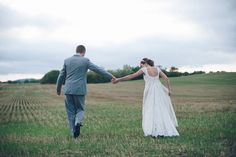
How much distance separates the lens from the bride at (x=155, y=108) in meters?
11.2

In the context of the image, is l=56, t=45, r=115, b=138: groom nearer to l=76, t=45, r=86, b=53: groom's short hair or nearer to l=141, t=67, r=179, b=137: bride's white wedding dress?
l=76, t=45, r=86, b=53: groom's short hair

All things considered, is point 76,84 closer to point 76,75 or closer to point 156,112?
point 76,75

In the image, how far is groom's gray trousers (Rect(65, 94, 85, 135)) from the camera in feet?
37.4

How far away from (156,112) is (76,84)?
2.34 meters

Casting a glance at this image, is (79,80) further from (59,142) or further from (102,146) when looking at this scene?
(102,146)

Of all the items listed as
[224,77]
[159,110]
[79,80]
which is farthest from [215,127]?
[224,77]

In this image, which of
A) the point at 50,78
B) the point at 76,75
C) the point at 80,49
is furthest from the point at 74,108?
the point at 50,78

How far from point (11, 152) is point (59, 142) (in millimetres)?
1633

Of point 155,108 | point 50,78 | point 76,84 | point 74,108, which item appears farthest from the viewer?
point 50,78

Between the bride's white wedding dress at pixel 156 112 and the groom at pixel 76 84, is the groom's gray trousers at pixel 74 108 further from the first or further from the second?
the bride's white wedding dress at pixel 156 112

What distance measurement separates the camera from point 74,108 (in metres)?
11.8

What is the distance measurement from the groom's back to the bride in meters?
1.69

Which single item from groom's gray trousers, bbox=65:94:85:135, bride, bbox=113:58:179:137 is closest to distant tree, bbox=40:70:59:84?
groom's gray trousers, bbox=65:94:85:135

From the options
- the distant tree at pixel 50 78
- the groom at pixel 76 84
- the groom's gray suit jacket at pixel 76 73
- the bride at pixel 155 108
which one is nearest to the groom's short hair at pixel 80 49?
the groom at pixel 76 84
